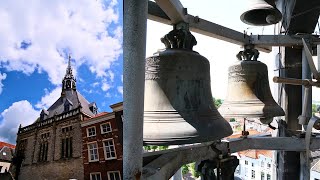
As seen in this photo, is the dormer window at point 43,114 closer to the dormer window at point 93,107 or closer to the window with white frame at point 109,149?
the dormer window at point 93,107

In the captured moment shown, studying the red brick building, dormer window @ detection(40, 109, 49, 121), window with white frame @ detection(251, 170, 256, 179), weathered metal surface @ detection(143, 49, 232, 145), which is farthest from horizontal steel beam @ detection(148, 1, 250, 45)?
window with white frame @ detection(251, 170, 256, 179)

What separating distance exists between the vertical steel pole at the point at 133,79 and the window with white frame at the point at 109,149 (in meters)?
0.53

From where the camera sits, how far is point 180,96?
1.54 m

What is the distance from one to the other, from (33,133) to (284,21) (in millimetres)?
2852

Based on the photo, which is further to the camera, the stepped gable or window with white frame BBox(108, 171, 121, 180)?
window with white frame BBox(108, 171, 121, 180)

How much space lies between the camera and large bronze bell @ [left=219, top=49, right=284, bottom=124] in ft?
8.14

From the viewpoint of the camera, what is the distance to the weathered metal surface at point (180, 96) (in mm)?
1419

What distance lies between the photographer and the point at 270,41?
273 cm

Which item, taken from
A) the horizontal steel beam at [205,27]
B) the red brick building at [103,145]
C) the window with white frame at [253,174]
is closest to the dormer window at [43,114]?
the red brick building at [103,145]

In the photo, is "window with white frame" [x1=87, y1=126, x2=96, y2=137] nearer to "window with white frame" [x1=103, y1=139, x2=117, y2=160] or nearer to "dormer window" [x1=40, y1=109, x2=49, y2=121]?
"window with white frame" [x1=103, y1=139, x2=117, y2=160]

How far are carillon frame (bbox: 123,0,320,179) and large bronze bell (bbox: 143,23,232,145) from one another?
0.22 metres

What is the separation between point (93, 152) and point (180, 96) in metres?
0.59

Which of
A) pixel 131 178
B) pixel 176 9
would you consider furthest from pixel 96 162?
pixel 176 9

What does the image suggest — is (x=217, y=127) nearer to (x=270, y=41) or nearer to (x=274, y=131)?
(x=270, y=41)
